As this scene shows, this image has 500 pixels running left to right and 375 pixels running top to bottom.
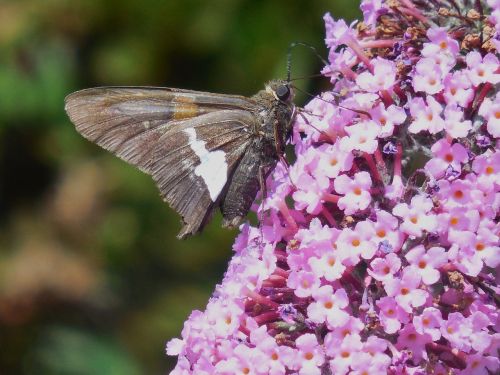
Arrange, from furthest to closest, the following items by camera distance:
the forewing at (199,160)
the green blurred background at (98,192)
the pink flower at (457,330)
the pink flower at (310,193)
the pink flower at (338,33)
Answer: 1. the green blurred background at (98,192)
2. the forewing at (199,160)
3. the pink flower at (338,33)
4. the pink flower at (310,193)
5. the pink flower at (457,330)

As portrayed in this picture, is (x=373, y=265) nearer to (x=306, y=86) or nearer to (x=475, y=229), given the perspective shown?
(x=475, y=229)

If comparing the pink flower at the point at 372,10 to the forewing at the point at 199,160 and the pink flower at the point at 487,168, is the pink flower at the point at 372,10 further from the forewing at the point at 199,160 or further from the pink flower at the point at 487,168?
the pink flower at the point at 487,168

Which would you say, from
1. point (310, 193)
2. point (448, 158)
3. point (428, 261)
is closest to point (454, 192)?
point (448, 158)

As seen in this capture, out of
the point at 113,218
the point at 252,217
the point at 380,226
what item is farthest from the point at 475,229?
the point at 113,218

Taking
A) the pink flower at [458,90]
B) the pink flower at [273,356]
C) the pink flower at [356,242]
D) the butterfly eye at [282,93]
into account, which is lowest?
the pink flower at [273,356]

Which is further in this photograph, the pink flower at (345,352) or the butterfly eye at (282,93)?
the butterfly eye at (282,93)

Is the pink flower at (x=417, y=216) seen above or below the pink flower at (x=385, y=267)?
above

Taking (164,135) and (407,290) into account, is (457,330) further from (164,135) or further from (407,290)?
(164,135)

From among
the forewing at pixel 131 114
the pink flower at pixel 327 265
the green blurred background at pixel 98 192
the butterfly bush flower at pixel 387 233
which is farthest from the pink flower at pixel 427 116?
the green blurred background at pixel 98 192
